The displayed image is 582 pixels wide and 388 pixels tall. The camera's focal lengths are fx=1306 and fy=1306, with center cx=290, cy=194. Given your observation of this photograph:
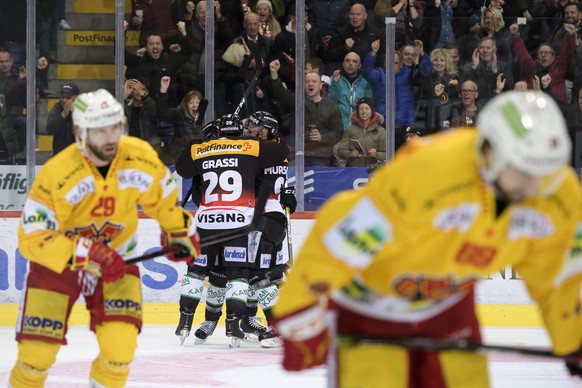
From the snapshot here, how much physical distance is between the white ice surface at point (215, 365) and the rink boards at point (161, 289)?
0.95ft

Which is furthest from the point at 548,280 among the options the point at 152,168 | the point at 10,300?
the point at 10,300

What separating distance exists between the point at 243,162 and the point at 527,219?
4777 mm

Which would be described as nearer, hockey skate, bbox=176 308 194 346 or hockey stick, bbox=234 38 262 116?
hockey skate, bbox=176 308 194 346

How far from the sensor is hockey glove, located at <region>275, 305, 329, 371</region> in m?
2.82

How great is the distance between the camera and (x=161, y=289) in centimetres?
860

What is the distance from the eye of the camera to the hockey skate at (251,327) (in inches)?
308

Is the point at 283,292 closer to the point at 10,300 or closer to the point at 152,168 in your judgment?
the point at 152,168

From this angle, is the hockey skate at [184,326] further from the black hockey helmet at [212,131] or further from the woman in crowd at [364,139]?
the woman in crowd at [364,139]

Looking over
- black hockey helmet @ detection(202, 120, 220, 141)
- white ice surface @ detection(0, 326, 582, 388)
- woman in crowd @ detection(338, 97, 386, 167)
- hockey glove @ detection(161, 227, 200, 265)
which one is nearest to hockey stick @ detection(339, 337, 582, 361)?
hockey glove @ detection(161, 227, 200, 265)

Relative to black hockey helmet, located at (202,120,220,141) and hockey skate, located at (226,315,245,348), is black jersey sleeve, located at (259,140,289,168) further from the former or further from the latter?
hockey skate, located at (226,315,245,348)

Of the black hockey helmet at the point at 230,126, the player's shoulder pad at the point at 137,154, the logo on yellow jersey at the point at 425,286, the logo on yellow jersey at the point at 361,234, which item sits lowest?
the black hockey helmet at the point at 230,126

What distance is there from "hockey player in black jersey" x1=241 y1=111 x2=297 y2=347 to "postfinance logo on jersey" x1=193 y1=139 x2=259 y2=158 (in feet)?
0.26

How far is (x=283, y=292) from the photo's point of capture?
2.90 m

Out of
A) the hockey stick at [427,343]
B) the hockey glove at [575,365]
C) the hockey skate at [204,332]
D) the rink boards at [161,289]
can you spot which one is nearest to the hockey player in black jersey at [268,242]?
the hockey skate at [204,332]
